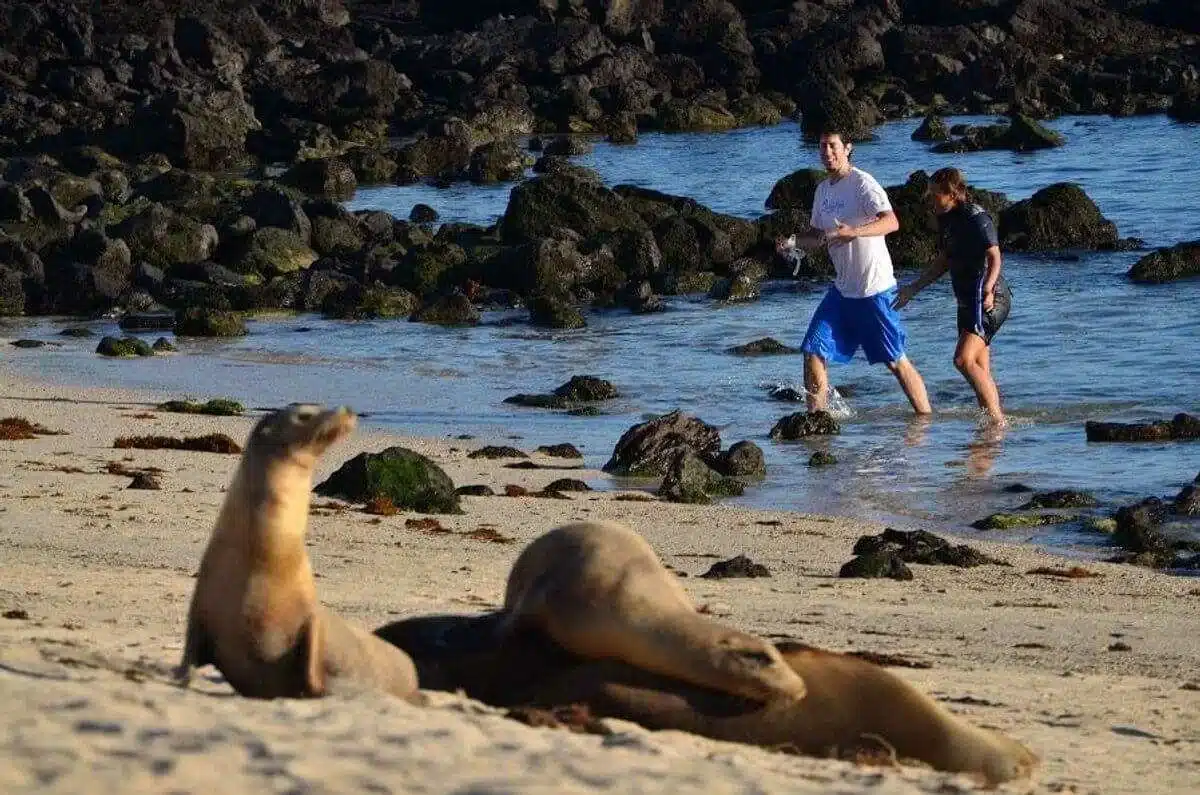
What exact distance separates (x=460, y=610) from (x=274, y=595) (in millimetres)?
2728

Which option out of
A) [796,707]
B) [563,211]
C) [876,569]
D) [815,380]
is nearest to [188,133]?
[563,211]

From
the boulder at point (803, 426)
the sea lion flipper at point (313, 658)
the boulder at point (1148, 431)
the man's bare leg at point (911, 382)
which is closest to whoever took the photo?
the sea lion flipper at point (313, 658)

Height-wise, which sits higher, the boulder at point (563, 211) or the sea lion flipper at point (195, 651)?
the boulder at point (563, 211)

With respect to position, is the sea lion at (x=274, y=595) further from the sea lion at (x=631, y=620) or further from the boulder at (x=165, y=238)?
the boulder at (x=165, y=238)

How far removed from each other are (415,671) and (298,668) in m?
0.44

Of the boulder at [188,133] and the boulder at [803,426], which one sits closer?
the boulder at [803,426]

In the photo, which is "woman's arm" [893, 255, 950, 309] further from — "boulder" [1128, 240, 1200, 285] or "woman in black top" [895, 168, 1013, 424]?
"boulder" [1128, 240, 1200, 285]

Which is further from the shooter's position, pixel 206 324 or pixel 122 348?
pixel 206 324

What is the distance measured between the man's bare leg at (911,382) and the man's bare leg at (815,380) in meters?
0.51

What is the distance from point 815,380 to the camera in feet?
48.2

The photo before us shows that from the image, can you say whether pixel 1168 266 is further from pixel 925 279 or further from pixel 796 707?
pixel 796 707

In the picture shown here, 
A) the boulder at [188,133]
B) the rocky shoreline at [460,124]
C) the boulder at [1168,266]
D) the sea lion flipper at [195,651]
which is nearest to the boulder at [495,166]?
the rocky shoreline at [460,124]

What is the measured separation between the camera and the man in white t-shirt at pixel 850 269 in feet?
45.3

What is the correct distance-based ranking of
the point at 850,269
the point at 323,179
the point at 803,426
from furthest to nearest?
the point at 323,179, the point at 803,426, the point at 850,269
